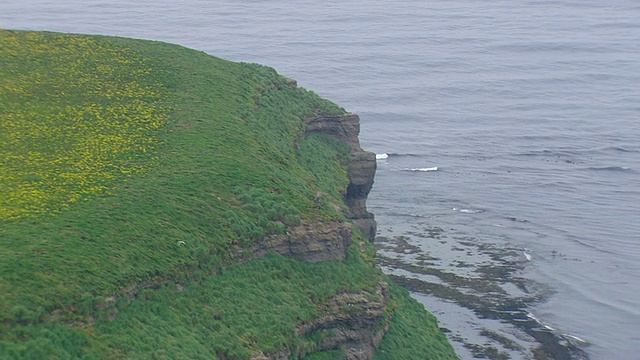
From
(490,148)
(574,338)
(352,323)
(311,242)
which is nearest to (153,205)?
(311,242)

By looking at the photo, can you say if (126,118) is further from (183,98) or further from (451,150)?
(451,150)

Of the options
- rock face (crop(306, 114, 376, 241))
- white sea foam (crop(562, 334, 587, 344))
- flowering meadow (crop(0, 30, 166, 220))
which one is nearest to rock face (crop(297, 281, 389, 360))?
flowering meadow (crop(0, 30, 166, 220))

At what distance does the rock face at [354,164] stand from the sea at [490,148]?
9.16 meters

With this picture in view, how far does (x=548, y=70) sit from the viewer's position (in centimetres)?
16662

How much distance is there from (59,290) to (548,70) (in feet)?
450

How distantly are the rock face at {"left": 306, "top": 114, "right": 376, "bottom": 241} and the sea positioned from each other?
9158 millimetres

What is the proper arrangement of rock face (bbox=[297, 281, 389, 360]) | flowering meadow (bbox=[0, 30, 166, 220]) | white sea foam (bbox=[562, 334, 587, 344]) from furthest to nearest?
white sea foam (bbox=[562, 334, 587, 344]), rock face (bbox=[297, 281, 389, 360]), flowering meadow (bbox=[0, 30, 166, 220])

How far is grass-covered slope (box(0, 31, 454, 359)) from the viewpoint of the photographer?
39.7 m

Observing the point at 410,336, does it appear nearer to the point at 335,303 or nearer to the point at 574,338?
the point at 335,303

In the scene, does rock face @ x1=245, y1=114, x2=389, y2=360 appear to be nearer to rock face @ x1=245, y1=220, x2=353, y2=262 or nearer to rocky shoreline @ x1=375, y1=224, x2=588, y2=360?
rock face @ x1=245, y1=220, x2=353, y2=262

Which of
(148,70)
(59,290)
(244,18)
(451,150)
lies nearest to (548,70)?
(451,150)

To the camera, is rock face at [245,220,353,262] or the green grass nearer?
rock face at [245,220,353,262]

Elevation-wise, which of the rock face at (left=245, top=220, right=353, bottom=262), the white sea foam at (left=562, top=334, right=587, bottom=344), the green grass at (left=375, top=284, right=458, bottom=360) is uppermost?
the rock face at (left=245, top=220, right=353, bottom=262)

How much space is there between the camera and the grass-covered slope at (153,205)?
1561 inches
